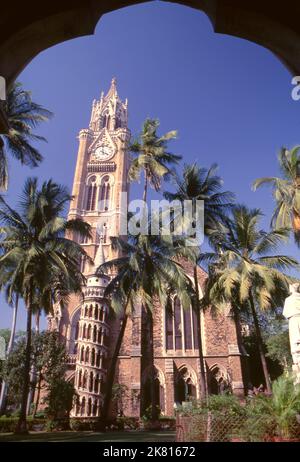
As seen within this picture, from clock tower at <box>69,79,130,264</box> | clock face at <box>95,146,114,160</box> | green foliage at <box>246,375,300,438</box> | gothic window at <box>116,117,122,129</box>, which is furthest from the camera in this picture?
gothic window at <box>116,117,122,129</box>

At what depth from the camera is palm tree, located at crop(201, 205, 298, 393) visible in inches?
674

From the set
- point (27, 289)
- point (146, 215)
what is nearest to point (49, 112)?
point (146, 215)

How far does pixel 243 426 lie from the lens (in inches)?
233

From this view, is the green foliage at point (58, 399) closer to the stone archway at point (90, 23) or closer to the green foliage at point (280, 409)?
the green foliage at point (280, 409)

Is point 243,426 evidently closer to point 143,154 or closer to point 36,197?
point 36,197

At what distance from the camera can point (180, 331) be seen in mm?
30453

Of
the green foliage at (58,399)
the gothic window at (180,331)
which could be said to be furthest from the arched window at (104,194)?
the green foliage at (58,399)

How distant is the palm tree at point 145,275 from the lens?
19375 mm

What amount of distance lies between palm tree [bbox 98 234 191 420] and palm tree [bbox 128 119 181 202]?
529cm

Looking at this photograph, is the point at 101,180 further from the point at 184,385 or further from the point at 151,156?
the point at 184,385

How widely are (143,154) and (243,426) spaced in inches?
824

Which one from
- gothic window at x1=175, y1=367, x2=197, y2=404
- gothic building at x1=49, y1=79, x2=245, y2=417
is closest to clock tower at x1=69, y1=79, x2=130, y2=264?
gothic building at x1=49, y1=79, x2=245, y2=417

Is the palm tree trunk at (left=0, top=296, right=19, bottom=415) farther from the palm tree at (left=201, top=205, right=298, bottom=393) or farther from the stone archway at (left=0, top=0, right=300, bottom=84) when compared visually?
the stone archway at (left=0, top=0, right=300, bottom=84)

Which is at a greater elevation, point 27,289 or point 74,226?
point 74,226
